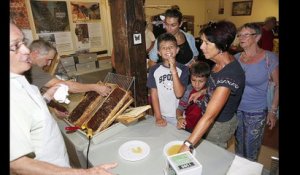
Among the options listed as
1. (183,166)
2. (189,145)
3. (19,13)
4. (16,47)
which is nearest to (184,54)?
(189,145)

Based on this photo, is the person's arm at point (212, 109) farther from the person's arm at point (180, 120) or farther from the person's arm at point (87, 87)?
the person's arm at point (87, 87)

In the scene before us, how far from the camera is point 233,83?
1.19 metres

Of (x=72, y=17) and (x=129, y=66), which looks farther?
(x=72, y=17)

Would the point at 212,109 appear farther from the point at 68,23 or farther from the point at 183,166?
the point at 68,23

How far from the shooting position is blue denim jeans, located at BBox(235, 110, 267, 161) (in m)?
1.85

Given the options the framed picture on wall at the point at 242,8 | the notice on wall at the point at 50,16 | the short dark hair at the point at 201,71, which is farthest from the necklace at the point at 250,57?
the framed picture on wall at the point at 242,8

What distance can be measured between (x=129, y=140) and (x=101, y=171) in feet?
1.36

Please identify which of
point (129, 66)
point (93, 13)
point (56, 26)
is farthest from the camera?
point (93, 13)

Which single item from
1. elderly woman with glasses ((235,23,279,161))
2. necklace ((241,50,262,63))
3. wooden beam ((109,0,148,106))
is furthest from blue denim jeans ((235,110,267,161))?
wooden beam ((109,0,148,106))

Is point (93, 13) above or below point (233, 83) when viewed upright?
above

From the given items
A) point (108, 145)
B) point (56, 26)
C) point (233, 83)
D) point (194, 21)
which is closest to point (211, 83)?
point (233, 83)

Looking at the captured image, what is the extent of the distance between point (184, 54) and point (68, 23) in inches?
113

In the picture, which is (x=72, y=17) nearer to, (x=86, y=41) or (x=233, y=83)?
(x=86, y=41)

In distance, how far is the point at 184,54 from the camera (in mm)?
2168
